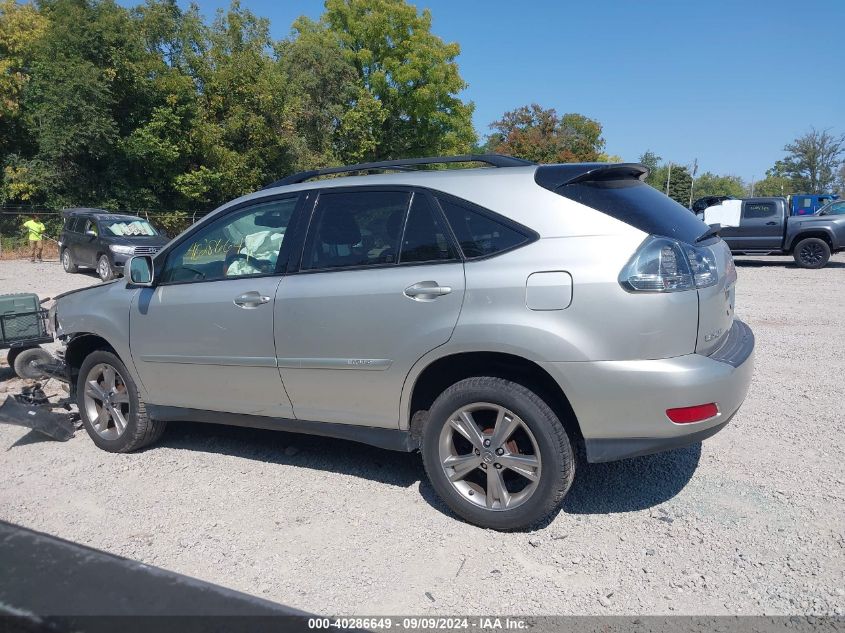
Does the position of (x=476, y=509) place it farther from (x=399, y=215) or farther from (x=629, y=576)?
(x=399, y=215)

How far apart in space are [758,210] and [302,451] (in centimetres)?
1670

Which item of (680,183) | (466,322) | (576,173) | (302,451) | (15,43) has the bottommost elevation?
(302,451)

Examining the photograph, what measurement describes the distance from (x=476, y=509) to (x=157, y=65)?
29.6m

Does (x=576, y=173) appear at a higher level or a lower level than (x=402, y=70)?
lower

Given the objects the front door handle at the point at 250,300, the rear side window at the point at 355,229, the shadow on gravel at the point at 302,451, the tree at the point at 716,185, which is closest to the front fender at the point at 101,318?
the shadow on gravel at the point at 302,451

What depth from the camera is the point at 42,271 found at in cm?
1977

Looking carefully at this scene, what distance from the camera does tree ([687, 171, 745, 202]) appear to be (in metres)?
103

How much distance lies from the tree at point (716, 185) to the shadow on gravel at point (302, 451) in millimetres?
103852

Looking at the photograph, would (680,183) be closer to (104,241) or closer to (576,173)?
(104,241)

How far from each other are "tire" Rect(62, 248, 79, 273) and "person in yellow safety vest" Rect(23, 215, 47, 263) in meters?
2.84

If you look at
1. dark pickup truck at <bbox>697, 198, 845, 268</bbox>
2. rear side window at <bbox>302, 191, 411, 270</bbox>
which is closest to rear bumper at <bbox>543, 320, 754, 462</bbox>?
rear side window at <bbox>302, 191, 411, 270</bbox>

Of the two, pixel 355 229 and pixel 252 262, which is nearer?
pixel 355 229

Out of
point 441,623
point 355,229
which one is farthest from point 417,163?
point 441,623

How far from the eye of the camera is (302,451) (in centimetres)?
488
